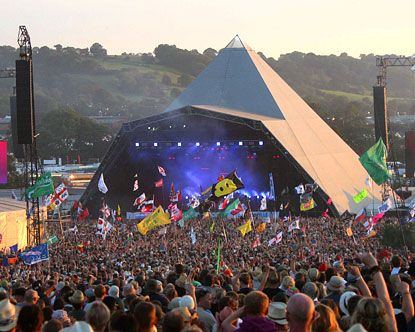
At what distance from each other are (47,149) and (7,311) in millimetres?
77519

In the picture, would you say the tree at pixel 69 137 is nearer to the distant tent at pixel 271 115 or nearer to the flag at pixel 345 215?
the distant tent at pixel 271 115

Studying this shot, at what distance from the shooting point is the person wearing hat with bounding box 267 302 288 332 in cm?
646

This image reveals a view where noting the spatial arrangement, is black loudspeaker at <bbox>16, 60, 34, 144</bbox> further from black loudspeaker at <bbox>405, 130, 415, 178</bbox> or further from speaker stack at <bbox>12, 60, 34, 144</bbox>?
black loudspeaker at <bbox>405, 130, 415, 178</bbox>

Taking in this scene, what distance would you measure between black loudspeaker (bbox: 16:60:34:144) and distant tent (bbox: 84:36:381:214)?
17.8 metres

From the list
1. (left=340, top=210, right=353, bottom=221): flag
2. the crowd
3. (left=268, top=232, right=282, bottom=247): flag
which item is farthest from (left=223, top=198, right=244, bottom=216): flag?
the crowd

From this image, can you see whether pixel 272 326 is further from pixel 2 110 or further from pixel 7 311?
pixel 2 110

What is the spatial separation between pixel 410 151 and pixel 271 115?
27.7ft

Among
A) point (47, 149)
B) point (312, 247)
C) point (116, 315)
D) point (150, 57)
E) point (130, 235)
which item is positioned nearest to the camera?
point (116, 315)

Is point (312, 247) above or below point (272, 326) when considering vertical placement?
below

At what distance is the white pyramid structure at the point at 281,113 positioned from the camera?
43781mm

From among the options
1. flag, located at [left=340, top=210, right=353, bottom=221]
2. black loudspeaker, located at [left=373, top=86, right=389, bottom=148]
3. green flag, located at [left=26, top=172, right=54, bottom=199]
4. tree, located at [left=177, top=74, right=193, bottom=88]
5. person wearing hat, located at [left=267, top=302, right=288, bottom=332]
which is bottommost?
flag, located at [left=340, top=210, right=353, bottom=221]

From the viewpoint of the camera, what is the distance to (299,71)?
170 metres

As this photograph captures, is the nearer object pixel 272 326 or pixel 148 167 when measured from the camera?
pixel 272 326

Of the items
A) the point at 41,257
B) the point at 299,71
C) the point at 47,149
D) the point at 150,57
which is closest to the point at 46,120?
the point at 47,149
